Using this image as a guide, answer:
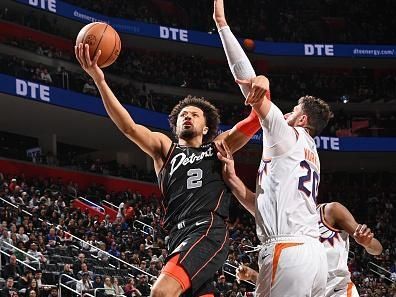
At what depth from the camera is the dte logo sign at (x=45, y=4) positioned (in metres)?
25.3

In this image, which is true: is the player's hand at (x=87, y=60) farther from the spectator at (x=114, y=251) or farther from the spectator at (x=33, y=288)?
the spectator at (x=114, y=251)

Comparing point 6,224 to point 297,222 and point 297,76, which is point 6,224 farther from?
point 297,76

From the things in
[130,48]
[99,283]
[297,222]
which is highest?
[130,48]

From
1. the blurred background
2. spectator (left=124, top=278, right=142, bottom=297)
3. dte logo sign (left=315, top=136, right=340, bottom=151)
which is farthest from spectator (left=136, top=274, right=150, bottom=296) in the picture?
dte logo sign (left=315, top=136, right=340, bottom=151)

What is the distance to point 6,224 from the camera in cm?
1523

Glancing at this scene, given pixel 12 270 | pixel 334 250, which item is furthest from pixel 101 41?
pixel 12 270

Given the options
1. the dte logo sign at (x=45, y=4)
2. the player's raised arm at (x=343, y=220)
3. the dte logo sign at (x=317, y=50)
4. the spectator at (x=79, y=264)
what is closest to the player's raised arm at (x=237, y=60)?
the player's raised arm at (x=343, y=220)

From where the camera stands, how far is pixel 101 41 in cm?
518

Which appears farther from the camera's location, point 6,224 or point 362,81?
point 362,81

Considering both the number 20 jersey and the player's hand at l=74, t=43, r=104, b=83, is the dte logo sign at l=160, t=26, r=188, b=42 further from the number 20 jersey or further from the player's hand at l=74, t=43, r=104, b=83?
the number 20 jersey

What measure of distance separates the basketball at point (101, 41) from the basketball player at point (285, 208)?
0.95 meters

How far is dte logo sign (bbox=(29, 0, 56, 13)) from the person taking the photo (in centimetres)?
2534

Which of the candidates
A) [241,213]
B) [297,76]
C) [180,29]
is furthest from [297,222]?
[297,76]

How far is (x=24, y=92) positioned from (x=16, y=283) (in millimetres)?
11526
